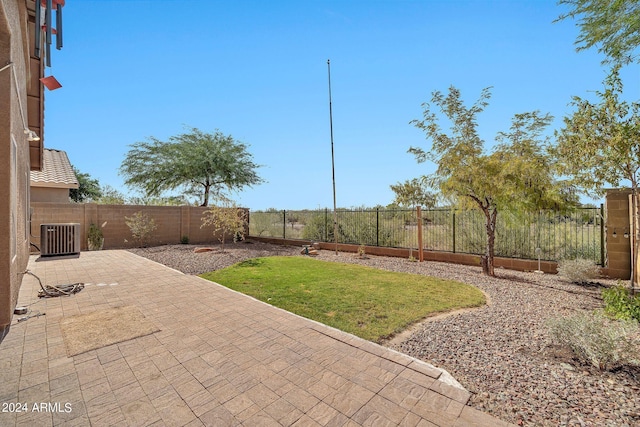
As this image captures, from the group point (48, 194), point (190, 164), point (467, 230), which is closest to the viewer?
point (467, 230)

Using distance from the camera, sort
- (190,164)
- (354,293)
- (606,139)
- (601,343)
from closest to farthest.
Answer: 1. (601,343)
2. (606,139)
3. (354,293)
4. (190,164)

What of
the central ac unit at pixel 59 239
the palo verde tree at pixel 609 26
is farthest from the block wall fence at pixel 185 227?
the palo verde tree at pixel 609 26

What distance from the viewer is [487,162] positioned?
782 centimetres

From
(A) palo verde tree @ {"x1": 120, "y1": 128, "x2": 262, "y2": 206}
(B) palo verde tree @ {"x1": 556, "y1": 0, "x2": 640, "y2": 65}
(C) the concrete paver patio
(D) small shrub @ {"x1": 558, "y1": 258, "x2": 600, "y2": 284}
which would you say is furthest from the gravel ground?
(A) palo verde tree @ {"x1": 120, "y1": 128, "x2": 262, "y2": 206}

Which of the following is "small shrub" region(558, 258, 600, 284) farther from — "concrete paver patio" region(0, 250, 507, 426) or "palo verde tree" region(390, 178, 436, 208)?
"concrete paver patio" region(0, 250, 507, 426)

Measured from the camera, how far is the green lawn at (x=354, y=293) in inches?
174

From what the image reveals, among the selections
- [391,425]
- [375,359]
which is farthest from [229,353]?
[391,425]

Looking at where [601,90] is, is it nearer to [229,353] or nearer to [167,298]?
[229,353]

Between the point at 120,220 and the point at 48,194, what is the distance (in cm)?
381

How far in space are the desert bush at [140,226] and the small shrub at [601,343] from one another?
15.2m

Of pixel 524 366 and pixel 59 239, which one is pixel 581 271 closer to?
pixel 524 366

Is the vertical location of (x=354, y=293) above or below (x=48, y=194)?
below

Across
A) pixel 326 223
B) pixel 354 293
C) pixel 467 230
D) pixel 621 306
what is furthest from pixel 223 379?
pixel 326 223

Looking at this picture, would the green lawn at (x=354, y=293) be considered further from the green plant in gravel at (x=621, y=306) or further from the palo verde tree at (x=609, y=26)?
the palo verde tree at (x=609, y=26)
